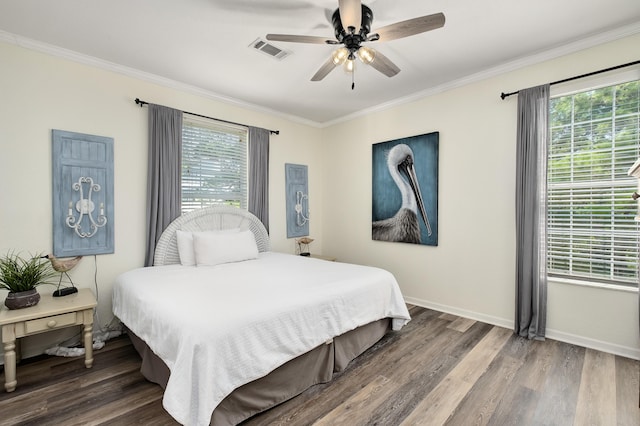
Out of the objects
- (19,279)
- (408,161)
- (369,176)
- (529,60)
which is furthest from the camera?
(369,176)

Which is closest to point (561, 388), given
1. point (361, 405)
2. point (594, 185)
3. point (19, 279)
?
point (361, 405)

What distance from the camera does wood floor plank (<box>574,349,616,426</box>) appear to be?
182cm

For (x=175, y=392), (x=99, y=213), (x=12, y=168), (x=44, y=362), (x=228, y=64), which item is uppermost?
(x=228, y=64)

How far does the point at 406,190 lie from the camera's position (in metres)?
4.00

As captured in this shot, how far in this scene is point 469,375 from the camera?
230 cm

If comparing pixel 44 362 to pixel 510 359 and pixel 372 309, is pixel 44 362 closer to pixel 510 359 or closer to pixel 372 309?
pixel 372 309

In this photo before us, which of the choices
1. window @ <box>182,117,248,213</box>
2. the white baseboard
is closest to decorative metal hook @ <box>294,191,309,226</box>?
window @ <box>182,117,248,213</box>

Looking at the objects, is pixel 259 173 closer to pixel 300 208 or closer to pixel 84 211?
pixel 300 208

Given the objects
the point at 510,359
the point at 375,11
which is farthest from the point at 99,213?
the point at 510,359

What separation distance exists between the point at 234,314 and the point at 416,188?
9.53ft

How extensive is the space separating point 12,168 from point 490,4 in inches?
159

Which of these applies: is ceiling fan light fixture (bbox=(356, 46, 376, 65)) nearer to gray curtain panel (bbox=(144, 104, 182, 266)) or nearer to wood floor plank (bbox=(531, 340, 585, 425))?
gray curtain panel (bbox=(144, 104, 182, 266))

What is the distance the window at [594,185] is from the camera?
2582 millimetres

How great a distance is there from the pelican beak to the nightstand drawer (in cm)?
364
